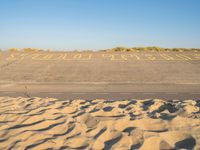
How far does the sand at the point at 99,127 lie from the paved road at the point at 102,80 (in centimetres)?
644

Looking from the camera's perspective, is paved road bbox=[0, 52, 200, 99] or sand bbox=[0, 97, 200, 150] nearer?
sand bbox=[0, 97, 200, 150]

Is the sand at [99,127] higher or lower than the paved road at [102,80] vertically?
higher

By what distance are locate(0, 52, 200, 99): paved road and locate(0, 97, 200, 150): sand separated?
21.1ft

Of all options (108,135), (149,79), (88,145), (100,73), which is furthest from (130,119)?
(100,73)

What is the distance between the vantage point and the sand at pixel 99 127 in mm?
5074

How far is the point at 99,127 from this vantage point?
5957 millimetres

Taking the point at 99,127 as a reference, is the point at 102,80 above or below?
below

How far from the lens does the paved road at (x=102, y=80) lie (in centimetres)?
1495

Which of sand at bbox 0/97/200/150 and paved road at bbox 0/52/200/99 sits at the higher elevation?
sand at bbox 0/97/200/150

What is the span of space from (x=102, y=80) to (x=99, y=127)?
14266mm

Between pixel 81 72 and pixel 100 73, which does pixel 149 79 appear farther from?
pixel 81 72

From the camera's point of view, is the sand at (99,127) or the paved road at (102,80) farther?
the paved road at (102,80)

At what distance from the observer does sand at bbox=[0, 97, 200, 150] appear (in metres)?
5.07

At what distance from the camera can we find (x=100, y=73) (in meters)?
23.2
